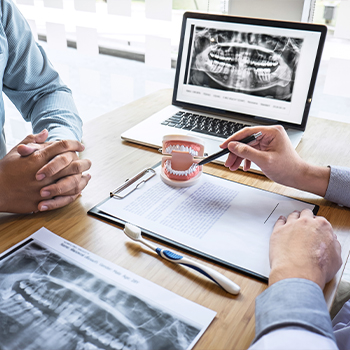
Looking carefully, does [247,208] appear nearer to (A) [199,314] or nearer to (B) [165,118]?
(A) [199,314]

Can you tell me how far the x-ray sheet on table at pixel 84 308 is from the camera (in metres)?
0.50

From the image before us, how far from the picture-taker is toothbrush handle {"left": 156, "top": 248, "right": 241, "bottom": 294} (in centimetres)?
58

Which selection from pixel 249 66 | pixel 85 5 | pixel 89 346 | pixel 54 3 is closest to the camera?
pixel 89 346

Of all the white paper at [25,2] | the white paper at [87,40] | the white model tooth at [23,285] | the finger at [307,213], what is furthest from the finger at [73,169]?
the white paper at [25,2]

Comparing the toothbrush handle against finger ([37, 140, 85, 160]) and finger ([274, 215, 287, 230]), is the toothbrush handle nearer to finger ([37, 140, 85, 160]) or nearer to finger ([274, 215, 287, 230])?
finger ([274, 215, 287, 230])

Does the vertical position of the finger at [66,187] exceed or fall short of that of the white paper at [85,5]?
it falls short

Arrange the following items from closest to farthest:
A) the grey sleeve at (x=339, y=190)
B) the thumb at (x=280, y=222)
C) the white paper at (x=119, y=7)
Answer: the thumb at (x=280, y=222) < the grey sleeve at (x=339, y=190) < the white paper at (x=119, y=7)

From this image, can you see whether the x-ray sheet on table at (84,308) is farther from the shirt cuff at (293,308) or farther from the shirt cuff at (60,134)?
the shirt cuff at (60,134)

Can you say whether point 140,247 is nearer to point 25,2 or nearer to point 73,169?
point 73,169

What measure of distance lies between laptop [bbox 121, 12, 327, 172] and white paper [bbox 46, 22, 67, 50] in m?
2.63

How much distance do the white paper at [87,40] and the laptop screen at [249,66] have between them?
7.49ft

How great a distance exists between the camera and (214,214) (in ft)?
2.48

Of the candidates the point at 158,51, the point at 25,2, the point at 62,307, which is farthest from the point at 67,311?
the point at 25,2

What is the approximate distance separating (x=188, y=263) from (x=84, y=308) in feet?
0.59
